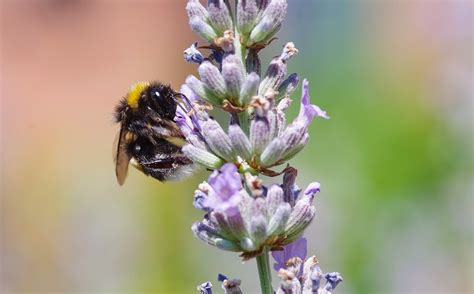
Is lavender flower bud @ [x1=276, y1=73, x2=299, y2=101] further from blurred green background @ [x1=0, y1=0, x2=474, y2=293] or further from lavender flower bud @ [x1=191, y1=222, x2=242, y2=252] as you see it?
blurred green background @ [x1=0, y1=0, x2=474, y2=293]

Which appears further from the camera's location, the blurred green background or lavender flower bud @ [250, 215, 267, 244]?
the blurred green background

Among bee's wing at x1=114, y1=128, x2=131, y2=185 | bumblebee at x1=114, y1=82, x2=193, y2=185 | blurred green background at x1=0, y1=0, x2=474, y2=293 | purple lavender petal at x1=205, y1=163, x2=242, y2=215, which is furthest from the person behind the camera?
blurred green background at x1=0, y1=0, x2=474, y2=293

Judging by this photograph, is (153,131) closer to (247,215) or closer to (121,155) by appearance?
(121,155)

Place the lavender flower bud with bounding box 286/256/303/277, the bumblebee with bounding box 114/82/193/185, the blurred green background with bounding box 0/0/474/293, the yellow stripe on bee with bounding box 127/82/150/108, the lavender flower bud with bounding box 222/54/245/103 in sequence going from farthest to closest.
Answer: the blurred green background with bounding box 0/0/474/293 → the yellow stripe on bee with bounding box 127/82/150/108 → the bumblebee with bounding box 114/82/193/185 → the lavender flower bud with bounding box 286/256/303/277 → the lavender flower bud with bounding box 222/54/245/103

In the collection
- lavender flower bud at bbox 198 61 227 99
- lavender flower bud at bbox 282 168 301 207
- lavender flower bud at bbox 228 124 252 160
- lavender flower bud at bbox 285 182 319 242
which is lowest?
lavender flower bud at bbox 285 182 319 242

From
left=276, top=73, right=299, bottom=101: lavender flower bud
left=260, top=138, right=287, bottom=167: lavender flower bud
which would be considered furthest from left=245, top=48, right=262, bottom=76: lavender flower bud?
left=260, top=138, right=287, bottom=167: lavender flower bud
